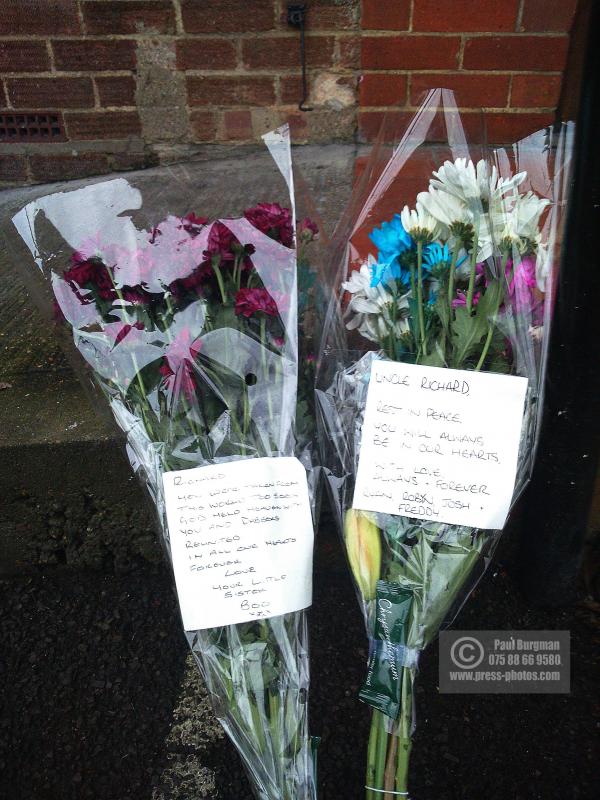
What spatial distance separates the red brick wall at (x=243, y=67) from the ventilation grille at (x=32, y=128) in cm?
2

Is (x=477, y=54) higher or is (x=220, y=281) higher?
(x=477, y=54)

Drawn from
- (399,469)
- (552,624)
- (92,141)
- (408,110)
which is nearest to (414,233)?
(408,110)

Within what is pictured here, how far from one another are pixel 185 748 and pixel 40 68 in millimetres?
2425

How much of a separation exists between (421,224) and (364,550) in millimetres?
568

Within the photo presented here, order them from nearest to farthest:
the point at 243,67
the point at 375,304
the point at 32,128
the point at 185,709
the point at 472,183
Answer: the point at 472,183, the point at 375,304, the point at 185,709, the point at 243,67, the point at 32,128

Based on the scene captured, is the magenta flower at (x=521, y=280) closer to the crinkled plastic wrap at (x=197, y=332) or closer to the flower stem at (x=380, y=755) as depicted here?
the crinkled plastic wrap at (x=197, y=332)

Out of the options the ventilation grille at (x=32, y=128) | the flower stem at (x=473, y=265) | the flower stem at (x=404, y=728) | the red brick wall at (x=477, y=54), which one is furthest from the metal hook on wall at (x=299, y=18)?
the flower stem at (x=404, y=728)

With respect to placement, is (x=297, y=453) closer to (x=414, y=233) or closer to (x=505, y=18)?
(x=414, y=233)

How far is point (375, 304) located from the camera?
3.73 ft

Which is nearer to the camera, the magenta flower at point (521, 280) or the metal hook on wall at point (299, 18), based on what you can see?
the magenta flower at point (521, 280)

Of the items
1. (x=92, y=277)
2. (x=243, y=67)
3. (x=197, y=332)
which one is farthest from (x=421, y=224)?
(x=243, y=67)

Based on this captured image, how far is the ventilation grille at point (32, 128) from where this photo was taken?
260cm

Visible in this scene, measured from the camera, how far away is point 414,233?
3.47 ft

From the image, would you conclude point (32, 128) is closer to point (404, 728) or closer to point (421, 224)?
point (421, 224)
